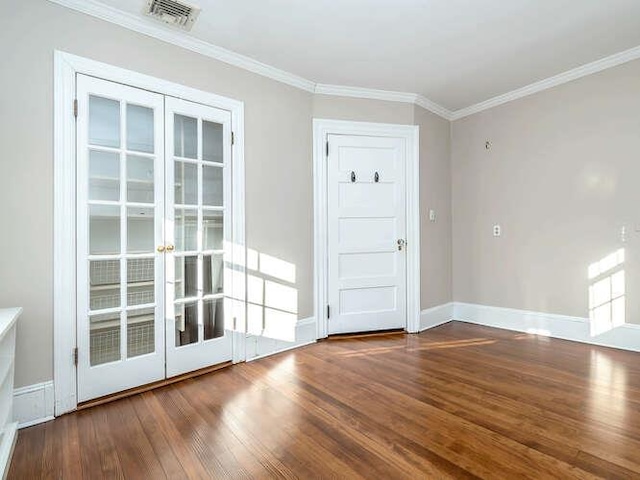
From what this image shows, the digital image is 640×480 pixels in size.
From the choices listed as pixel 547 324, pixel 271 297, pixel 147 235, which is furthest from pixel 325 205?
pixel 547 324

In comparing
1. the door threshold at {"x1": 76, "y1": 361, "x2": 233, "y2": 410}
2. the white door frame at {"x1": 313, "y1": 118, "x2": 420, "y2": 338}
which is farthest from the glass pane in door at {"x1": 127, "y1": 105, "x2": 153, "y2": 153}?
the door threshold at {"x1": 76, "y1": 361, "x2": 233, "y2": 410}

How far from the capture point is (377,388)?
2.39 metres

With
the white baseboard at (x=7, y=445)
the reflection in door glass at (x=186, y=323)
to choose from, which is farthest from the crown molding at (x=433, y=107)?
the white baseboard at (x=7, y=445)

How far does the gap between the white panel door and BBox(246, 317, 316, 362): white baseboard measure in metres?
0.26

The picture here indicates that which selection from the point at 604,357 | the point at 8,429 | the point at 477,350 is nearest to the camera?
the point at 8,429

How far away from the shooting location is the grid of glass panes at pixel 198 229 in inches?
103

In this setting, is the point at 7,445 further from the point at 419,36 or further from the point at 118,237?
the point at 419,36

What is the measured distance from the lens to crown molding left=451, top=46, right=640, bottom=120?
299 centimetres

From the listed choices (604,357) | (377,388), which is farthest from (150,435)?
(604,357)

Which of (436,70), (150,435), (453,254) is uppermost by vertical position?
(436,70)

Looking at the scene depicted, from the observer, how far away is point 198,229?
2703 millimetres

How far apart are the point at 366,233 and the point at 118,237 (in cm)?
232

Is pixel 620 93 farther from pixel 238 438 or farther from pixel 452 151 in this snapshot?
pixel 238 438

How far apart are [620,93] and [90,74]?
14.0 feet
